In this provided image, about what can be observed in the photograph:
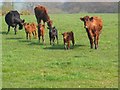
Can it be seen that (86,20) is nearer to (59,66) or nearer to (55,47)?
(55,47)

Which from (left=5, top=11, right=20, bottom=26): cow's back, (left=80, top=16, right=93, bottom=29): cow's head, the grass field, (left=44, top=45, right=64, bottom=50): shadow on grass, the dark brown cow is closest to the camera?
the grass field

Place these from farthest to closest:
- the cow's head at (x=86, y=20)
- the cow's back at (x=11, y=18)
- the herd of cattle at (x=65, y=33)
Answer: the cow's back at (x=11, y=18) → the herd of cattle at (x=65, y=33) → the cow's head at (x=86, y=20)

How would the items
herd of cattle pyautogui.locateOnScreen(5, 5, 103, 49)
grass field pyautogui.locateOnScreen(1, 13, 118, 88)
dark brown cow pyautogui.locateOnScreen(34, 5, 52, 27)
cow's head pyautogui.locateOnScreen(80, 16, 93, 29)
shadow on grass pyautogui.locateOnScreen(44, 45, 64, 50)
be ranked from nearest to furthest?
grass field pyautogui.locateOnScreen(1, 13, 118, 88)
cow's head pyautogui.locateOnScreen(80, 16, 93, 29)
herd of cattle pyautogui.locateOnScreen(5, 5, 103, 49)
shadow on grass pyautogui.locateOnScreen(44, 45, 64, 50)
dark brown cow pyautogui.locateOnScreen(34, 5, 52, 27)

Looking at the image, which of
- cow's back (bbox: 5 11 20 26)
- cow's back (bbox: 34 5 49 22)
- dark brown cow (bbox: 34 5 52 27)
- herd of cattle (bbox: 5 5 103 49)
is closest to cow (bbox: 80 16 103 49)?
herd of cattle (bbox: 5 5 103 49)

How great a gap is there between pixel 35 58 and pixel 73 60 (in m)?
1.81

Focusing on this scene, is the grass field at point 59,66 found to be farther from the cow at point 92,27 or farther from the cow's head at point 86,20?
the cow's head at point 86,20

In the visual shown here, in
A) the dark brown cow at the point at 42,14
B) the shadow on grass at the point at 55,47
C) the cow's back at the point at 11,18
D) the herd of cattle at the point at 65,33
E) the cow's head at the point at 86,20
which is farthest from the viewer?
the cow's back at the point at 11,18

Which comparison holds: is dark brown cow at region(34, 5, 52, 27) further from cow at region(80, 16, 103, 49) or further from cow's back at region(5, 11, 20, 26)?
cow at region(80, 16, 103, 49)

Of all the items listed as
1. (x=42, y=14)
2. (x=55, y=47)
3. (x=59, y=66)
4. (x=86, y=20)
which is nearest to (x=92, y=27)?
(x=86, y=20)

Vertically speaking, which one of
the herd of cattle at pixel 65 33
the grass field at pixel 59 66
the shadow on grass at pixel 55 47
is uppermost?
the herd of cattle at pixel 65 33

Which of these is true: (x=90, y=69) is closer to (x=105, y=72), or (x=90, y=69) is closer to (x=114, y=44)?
(x=105, y=72)

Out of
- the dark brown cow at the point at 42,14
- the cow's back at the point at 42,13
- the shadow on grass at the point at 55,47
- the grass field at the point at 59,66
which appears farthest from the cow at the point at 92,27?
the cow's back at the point at 42,13

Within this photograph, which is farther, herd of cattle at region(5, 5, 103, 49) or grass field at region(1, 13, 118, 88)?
herd of cattle at region(5, 5, 103, 49)

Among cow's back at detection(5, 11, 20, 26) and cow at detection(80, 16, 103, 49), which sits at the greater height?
cow's back at detection(5, 11, 20, 26)
